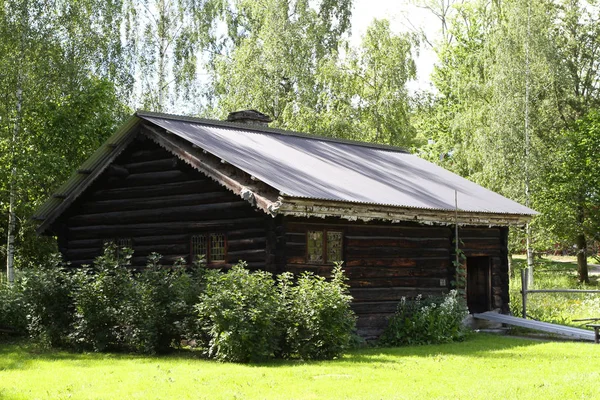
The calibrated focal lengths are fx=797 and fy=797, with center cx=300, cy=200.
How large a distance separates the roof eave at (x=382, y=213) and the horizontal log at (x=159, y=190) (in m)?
3.10

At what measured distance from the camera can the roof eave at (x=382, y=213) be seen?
52.3ft

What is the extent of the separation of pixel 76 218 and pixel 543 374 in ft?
45.9

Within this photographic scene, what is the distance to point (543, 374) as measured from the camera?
13.5 metres

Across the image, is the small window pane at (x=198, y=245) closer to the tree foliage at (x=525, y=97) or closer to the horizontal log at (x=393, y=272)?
the horizontal log at (x=393, y=272)

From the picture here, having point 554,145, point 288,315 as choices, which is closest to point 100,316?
point 288,315

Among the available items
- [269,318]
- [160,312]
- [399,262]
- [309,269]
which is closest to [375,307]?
[399,262]

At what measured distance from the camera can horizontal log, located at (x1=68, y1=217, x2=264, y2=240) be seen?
1792 centimetres

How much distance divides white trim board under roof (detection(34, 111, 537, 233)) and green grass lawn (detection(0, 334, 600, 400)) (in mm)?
3192

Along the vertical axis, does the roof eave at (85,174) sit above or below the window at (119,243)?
above

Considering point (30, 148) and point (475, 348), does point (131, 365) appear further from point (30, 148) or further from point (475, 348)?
point (30, 148)

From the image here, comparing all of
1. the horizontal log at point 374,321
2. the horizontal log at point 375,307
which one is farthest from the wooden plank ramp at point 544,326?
the horizontal log at point 374,321

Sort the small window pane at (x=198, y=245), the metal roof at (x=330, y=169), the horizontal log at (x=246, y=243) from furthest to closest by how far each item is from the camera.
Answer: the small window pane at (x=198, y=245) → the horizontal log at (x=246, y=243) → the metal roof at (x=330, y=169)

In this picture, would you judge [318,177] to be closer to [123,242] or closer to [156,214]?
[156,214]

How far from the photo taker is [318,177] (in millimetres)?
18312
